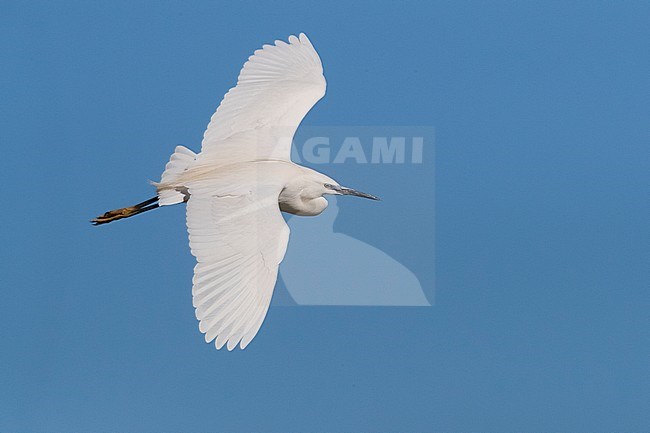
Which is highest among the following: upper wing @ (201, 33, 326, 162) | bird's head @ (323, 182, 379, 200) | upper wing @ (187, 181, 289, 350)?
upper wing @ (201, 33, 326, 162)

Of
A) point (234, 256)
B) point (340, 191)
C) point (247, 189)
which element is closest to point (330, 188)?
point (340, 191)

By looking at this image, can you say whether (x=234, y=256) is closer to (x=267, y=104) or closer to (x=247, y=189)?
(x=247, y=189)

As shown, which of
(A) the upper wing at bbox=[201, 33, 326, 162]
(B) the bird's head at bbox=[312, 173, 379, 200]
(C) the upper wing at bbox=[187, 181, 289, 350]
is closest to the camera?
(C) the upper wing at bbox=[187, 181, 289, 350]

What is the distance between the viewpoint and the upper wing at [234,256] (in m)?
3.02

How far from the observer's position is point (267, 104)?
4145mm

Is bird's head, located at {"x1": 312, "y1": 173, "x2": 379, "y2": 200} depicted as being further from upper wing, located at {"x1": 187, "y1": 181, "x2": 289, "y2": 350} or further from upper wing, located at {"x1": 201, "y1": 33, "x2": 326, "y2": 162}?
upper wing, located at {"x1": 187, "y1": 181, "x2": 289, "y2": 350}

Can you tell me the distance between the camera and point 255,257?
3207mm

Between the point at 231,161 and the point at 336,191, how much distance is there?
0.41 m

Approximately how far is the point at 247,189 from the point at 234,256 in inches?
13.4

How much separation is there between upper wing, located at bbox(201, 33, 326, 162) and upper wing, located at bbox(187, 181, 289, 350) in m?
0.50

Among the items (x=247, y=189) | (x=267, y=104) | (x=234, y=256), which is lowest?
(x=234, y=256)

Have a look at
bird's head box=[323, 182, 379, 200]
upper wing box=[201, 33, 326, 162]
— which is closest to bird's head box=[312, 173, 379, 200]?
bird's head box=[323, 182, 379, 200]

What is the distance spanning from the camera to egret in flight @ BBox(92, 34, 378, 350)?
307 cm

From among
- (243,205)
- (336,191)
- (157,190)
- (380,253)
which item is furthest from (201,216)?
(380,253)
